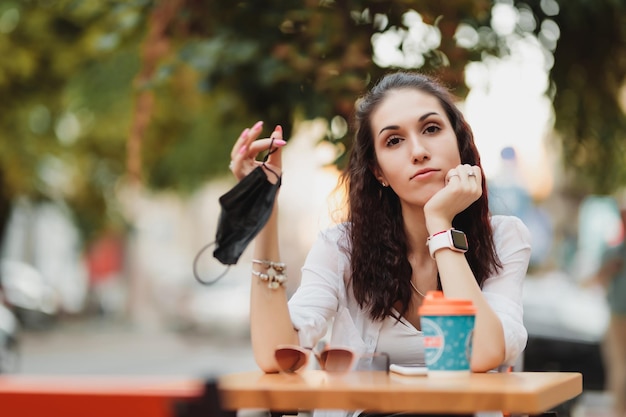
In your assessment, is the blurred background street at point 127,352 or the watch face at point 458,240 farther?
the blurred background street at point 127,352

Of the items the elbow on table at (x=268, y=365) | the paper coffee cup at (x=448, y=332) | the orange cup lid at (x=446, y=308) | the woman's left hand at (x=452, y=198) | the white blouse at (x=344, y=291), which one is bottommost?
the elbow on table at (x=268, y=365)

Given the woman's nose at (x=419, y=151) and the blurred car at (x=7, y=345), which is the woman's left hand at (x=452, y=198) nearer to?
the woman's nose at (x=419, y=151)

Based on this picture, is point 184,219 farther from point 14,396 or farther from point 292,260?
point 14,396

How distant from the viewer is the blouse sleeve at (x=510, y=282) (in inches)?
107

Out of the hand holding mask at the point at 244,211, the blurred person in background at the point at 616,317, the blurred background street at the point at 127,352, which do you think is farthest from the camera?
the blurred background street at the point at 127,352

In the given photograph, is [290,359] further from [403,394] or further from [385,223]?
[385,223]

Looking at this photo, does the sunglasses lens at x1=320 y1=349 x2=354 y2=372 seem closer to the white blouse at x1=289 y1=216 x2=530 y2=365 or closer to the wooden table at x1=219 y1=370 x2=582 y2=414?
the wooden table at x1=219 y1=370 x2=582 y2=414

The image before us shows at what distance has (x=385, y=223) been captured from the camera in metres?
3.22

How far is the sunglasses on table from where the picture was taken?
242 cm

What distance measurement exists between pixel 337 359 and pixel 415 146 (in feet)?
2.54

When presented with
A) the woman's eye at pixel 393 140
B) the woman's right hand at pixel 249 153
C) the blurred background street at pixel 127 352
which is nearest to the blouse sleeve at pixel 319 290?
the woman's eye at pixel 393 140

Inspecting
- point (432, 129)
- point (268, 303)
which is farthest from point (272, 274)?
point (432, 129)

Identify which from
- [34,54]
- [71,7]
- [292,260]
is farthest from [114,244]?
[71,7]

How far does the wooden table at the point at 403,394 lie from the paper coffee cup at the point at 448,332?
35mm
